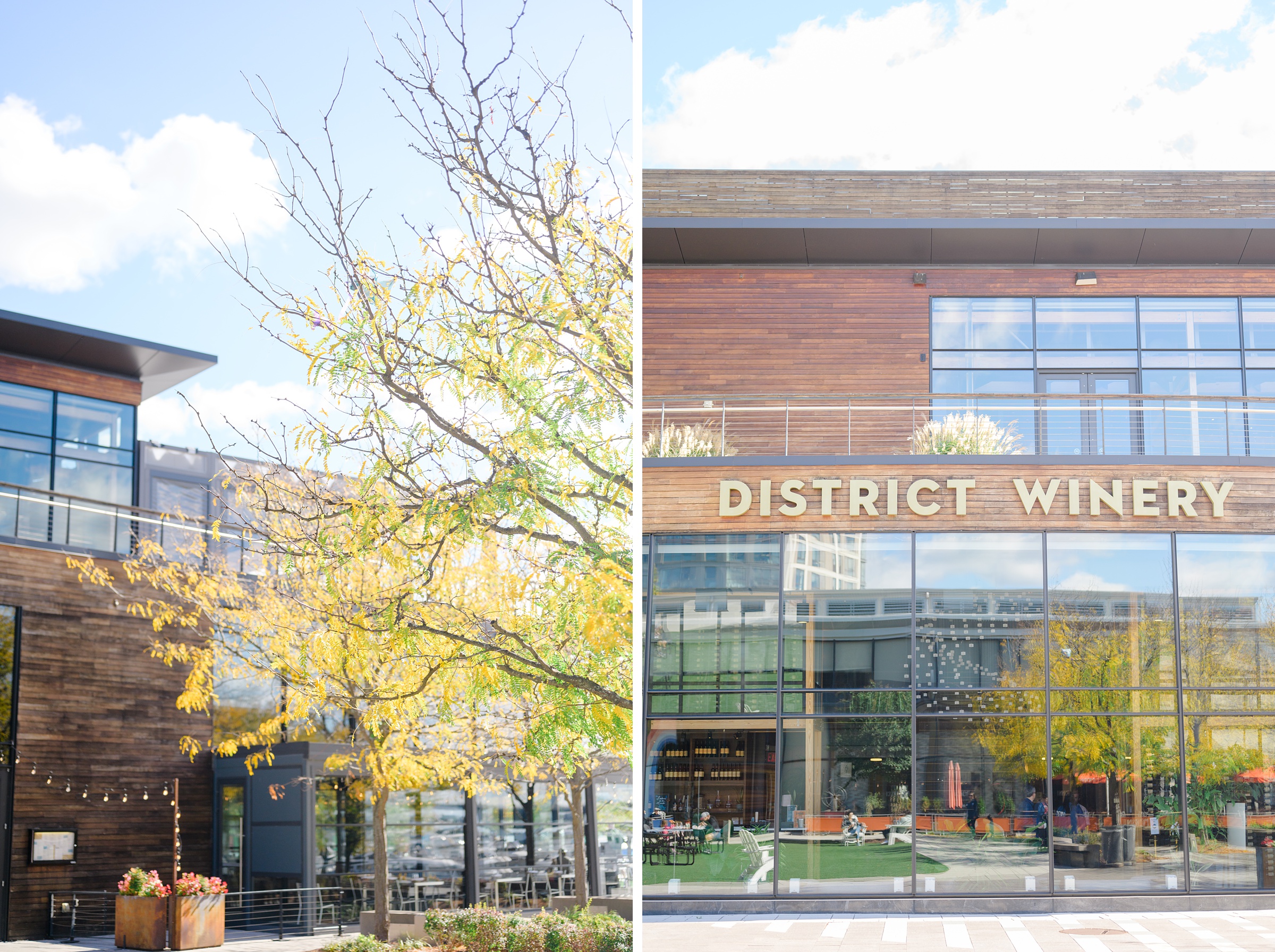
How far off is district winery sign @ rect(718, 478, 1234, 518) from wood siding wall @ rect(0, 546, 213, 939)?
5.84m

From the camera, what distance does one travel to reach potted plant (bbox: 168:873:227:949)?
723 cm

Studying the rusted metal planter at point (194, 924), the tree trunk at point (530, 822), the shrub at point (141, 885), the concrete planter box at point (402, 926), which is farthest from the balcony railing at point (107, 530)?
the tree trunk at point (530, 822)

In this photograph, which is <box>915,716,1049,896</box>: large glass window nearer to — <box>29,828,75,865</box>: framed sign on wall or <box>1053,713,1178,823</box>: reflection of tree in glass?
<box>1053,713,1178,823</box>: reflection of tree in glass

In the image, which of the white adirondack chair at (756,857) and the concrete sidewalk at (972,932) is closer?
the concrete sidewalk at (972,932)

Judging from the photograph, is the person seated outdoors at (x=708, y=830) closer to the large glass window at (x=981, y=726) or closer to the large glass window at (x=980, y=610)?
the large glass window at (x=981, y=726)

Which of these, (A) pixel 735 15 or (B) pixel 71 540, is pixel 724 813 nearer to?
(B) pixel 71 540

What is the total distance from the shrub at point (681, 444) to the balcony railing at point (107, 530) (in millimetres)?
4585

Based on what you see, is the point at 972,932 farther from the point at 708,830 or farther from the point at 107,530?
the point at 107,530

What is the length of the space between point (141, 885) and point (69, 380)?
7313 millimetres

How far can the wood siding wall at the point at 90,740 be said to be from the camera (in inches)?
301

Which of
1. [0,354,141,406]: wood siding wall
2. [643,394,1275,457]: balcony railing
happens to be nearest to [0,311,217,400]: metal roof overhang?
[0,354,141,406]: wood siding wall

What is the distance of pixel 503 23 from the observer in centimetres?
564

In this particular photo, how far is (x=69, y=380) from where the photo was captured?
12820mm

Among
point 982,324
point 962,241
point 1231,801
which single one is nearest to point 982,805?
point 1231,801
